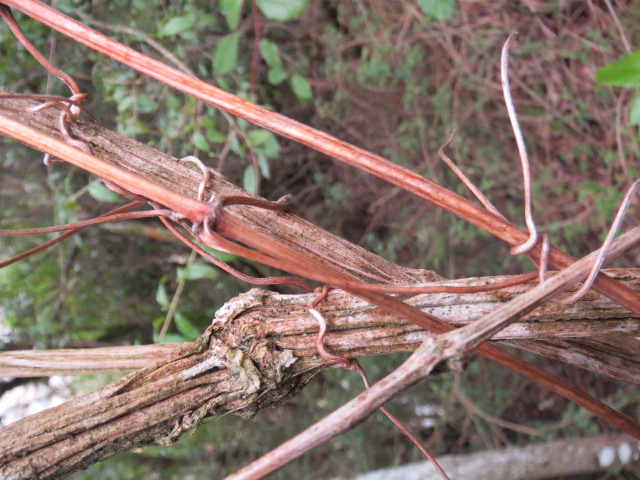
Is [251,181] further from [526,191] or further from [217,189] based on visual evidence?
[526,191]

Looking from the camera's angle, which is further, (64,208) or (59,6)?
(64,208)

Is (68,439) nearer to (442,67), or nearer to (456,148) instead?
(456,148)

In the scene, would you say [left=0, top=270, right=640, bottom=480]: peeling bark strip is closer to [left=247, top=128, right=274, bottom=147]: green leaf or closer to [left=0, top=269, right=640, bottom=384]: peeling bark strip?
[left=0, top=269, right=640, bottom=384]: peeling bark strip

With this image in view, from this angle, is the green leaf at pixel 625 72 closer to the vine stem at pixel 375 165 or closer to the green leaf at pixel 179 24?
the vine stem at pixel 375 165

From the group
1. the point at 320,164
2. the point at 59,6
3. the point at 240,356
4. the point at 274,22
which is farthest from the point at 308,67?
the point at 240,356

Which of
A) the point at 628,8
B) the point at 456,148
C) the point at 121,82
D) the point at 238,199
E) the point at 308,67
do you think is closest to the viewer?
the point at 238,199

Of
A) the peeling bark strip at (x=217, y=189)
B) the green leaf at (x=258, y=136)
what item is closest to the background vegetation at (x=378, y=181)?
the green leaf at (x=258, y=136)

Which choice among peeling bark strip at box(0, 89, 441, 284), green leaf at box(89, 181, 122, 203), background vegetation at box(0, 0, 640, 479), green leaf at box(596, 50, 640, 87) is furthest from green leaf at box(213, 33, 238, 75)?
green leaf at box(596, 50, 640, 87)
